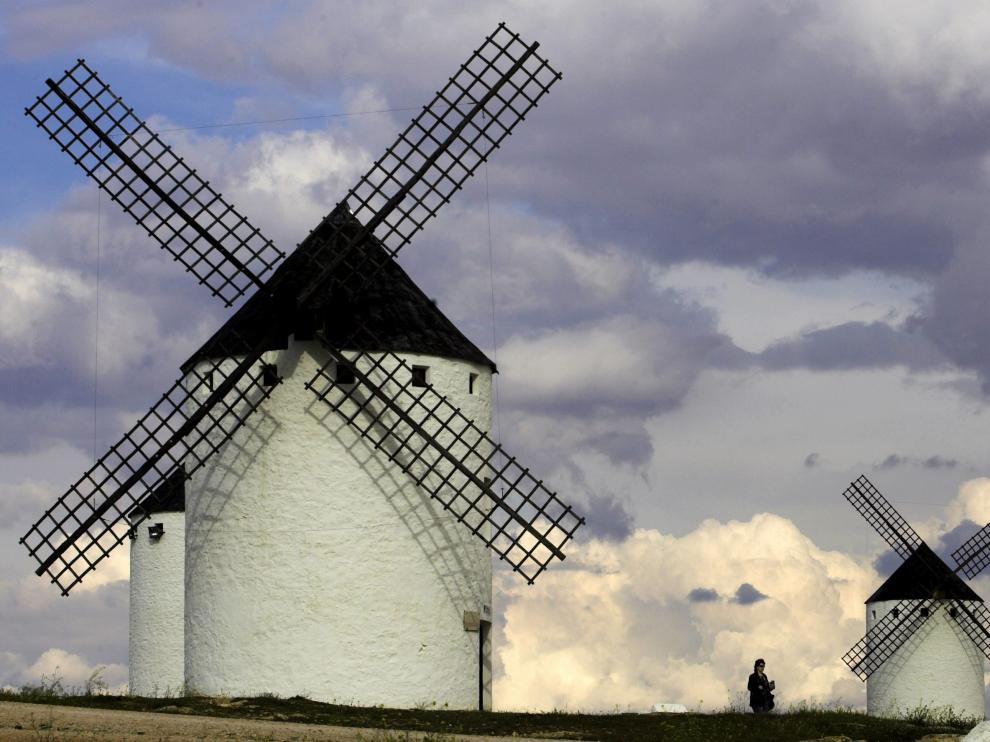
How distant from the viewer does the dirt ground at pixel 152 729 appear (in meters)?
19.2

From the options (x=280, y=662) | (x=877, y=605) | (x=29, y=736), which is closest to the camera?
(x=29, y=736)

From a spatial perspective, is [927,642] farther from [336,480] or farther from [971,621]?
[336,480]

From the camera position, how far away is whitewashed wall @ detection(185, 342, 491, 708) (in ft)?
86.3

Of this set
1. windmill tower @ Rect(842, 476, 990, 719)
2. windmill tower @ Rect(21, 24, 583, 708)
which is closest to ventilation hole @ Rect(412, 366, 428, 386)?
windmill tower @ Rect(21, 24, 583, 708)

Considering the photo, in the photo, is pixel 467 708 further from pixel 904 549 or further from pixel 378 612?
pixel 904 549

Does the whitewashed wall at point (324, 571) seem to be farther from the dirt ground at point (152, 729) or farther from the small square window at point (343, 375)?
the dirt ground at point (152, 729)

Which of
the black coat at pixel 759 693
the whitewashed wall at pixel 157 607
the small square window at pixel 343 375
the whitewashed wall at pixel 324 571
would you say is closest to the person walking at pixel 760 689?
the black coat at pixel 759 693

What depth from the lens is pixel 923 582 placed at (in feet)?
151

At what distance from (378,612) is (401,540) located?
1111 millimetres

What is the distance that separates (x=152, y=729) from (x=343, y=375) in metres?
7.88

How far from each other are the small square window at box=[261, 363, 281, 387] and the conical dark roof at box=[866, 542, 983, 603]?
79.8ft

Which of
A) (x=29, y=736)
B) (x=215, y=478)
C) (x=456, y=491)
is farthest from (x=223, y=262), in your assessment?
(x=29, y=736)

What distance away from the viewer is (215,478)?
2730 centimetres

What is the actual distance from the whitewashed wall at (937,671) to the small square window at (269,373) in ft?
78.5
